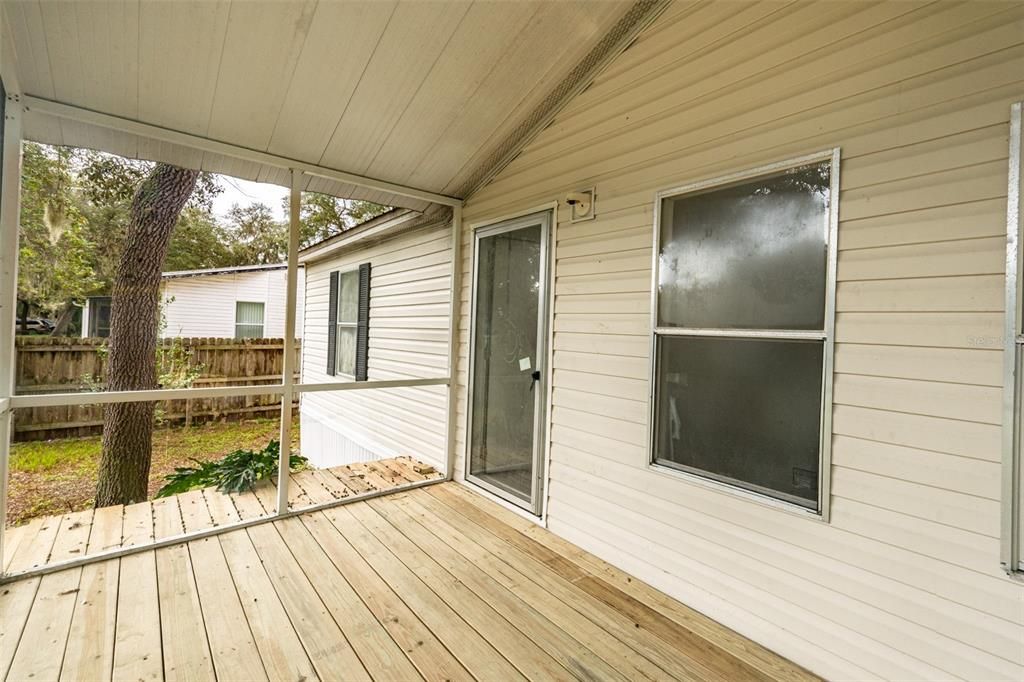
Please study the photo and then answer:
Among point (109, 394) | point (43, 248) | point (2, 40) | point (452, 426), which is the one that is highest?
point (2, 40)

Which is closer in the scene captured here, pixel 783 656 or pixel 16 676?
pixel 16 676

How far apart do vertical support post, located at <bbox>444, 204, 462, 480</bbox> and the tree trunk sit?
2857 millimetres

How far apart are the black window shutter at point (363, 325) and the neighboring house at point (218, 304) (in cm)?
81

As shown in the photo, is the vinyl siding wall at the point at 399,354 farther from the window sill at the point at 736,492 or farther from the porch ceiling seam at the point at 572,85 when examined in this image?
the window sill at the point at 736,492

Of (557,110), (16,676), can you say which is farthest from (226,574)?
(557,110)

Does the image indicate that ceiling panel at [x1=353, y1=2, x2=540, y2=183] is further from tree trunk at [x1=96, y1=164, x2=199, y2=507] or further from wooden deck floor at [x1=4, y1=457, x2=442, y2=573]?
wooden deck floor at [x1=4, y1=457, x2=442, y2=573]

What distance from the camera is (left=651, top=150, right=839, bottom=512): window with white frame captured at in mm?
1932

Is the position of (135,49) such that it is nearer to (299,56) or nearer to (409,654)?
(299,56)

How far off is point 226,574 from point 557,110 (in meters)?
3.61

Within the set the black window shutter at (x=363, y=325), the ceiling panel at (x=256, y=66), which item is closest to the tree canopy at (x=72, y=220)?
the black window shutter at (x=363, y=325)

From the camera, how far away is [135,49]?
7.16ft

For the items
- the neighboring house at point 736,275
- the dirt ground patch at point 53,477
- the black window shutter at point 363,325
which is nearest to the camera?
the neighboring house at point 736,275

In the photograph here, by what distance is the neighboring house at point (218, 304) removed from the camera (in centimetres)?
423

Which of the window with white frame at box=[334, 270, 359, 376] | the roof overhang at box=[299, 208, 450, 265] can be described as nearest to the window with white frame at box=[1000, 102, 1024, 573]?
the roof overhang at box=[299, 208, 450, 265]
